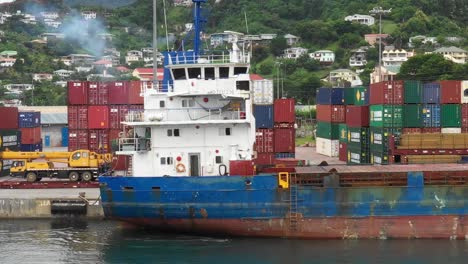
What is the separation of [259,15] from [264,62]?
30913 millimetres

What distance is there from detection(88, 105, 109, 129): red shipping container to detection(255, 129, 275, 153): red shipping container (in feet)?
25.4

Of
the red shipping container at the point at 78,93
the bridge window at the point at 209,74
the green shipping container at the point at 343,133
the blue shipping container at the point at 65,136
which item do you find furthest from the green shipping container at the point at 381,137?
the blue shipping container at the point at 65,136

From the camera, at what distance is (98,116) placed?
3641 cm

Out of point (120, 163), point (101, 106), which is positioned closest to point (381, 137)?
point (120, 163)

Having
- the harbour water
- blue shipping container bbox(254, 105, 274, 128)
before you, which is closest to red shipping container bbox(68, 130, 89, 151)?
blue shipping container bbox(254, 105, 274, 128)

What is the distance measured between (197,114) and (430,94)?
13.2 metres

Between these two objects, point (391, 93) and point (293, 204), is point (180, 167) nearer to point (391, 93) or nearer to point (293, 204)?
point (293, 204)

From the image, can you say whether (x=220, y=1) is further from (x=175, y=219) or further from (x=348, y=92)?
(x=175, y=219)

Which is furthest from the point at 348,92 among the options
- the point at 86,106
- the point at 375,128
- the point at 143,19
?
the point at 143,19

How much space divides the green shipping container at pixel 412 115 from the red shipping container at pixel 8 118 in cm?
2162

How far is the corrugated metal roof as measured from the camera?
6700cm

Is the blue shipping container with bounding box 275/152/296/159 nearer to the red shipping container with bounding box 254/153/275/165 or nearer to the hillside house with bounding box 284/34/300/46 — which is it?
the red shipping container with bounding box 254/153/275/165

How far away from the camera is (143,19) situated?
162750 mm

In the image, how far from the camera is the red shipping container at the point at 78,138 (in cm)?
3675
